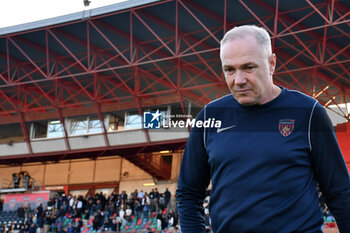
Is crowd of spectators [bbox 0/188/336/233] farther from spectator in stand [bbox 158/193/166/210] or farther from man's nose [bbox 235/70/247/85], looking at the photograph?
man's nose [bbox 235/70/247/85]

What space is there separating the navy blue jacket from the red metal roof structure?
68.3 feet

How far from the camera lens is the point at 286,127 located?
6.21 feet

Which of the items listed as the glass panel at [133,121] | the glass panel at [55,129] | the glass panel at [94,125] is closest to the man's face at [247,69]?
the glass panel at [133,121]

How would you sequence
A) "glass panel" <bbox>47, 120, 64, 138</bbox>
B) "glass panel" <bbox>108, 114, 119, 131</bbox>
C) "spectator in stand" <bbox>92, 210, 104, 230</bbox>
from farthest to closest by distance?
"glass panel" <bbox>47, 120, 64, 138</bbox> < "glass panel" <bbox>108, 114, 119, 131</bbox> < "spectator in stand" <bbox>92, 210, 104, 230</bbox>

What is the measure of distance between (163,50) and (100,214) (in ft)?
33.5

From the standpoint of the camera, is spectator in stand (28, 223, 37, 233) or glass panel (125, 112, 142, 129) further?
glass panel (125, 112, 142, 129)

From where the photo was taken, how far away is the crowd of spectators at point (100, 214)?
27.8 metres

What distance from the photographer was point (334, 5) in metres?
23.1

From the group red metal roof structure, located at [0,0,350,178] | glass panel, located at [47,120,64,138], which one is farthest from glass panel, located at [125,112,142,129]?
glass panel, located at [47,120,64,138]

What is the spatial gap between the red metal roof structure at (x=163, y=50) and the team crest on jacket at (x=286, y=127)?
68.4 feet

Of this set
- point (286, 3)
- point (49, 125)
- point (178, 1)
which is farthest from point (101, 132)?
point (286, 3)

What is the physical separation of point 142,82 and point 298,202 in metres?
31.7

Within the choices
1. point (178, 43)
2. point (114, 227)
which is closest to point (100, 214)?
point (114, 227)

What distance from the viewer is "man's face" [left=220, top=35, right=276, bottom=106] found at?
188 cm
